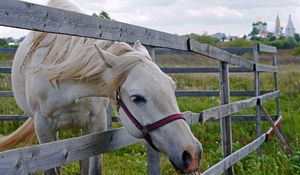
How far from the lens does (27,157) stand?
2.20 metres

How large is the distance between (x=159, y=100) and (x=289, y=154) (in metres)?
4.68

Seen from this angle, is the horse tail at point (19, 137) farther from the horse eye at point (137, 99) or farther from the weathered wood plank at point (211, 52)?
the horse eye at point (137, 99)

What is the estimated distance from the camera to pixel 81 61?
3.05 m

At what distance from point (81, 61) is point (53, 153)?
818 millimetres

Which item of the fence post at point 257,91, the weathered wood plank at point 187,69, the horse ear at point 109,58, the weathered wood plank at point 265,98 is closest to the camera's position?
the horse ear at point 109,58

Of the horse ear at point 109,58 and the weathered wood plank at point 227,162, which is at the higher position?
the horse ear at point 109,58

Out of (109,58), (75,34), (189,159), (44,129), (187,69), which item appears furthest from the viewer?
(187,69)

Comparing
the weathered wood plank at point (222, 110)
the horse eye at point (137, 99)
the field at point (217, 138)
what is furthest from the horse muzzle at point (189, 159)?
the field at point (217, 138)

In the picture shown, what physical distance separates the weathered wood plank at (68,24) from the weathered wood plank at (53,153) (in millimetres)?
519

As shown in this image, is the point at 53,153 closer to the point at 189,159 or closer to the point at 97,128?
the point at 189,159

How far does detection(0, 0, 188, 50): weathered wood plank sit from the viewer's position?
219cm

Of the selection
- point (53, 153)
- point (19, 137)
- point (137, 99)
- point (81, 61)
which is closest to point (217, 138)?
point (19, 137)

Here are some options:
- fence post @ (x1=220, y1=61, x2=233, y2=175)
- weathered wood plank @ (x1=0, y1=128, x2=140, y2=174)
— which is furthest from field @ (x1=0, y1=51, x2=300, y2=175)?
weathered wood plank @ (x1=0, y1=128, x2=140, y2=174)

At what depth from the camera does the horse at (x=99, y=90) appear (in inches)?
102
